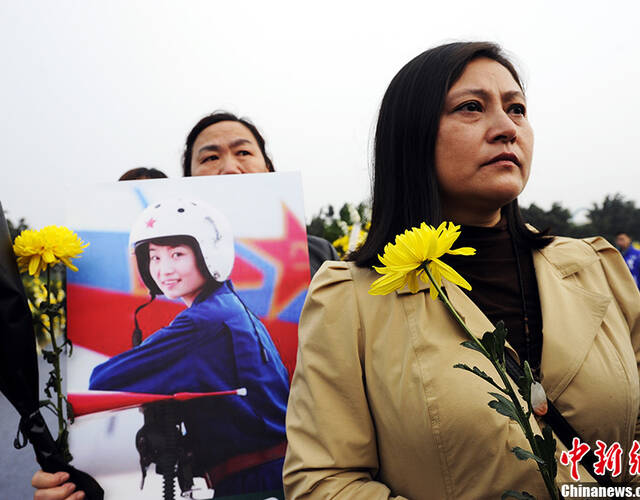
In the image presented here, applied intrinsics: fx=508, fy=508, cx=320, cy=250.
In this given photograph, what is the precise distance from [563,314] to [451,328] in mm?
358

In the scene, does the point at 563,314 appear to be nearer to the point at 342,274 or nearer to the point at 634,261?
the point at 342,274

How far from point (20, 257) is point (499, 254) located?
4.84ft

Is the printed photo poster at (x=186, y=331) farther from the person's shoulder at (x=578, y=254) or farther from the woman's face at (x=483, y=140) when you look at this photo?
the person's shoulder at (x=578, y=254)

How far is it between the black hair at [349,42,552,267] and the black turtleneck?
12 cm

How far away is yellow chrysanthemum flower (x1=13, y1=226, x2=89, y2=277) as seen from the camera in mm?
1569

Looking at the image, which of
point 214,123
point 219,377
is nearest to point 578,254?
point 219,377

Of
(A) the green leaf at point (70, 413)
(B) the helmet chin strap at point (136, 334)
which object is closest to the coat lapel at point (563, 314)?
(B) the helmet chin strap at point (136, 334)

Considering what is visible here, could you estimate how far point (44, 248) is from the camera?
5.25 ft

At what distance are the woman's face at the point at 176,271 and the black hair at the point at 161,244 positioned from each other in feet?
0.03

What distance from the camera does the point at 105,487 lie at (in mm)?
1579

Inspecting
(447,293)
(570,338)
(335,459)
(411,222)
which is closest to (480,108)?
(411,222)

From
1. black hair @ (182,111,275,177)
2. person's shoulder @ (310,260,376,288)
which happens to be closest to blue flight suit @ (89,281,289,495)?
person's shoulder @ (310,260,376,288)

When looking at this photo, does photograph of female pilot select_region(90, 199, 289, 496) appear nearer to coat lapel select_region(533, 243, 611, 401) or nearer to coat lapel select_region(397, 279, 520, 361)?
coat lapel select_region(397, 279, 520, 361)

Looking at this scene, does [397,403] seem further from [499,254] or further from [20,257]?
[20,257]
